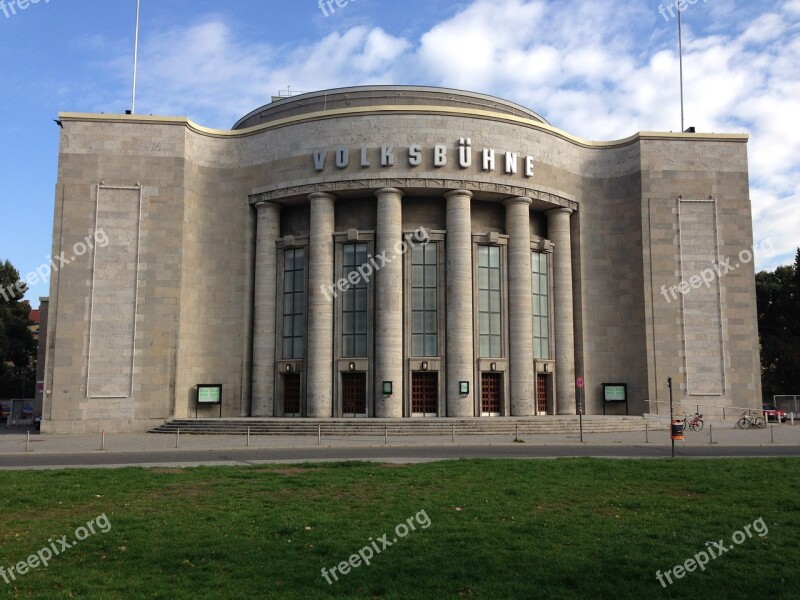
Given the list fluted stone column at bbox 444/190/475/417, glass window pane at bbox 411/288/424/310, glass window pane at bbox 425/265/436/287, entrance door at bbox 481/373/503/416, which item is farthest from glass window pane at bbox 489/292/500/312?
glass window pane at bbox 411/288/424/310

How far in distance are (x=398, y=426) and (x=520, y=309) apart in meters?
12.9

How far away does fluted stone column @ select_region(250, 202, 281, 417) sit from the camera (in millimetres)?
48562

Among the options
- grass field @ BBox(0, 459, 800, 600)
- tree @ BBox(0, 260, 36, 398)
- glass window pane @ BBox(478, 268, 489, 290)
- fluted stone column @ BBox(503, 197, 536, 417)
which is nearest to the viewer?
grass field @ BBox(0, 459, 800, 600)

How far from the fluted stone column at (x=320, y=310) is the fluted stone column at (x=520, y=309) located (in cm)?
1208

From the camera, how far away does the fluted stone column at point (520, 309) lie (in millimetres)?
47656

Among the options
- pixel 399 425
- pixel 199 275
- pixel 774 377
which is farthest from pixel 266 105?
pixel 774 377

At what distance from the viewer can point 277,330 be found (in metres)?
49.8

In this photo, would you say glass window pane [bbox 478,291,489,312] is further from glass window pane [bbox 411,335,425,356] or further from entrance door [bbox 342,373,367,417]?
entrance door [bbox 342,373,367,417]

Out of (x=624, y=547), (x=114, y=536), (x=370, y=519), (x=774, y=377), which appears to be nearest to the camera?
(x=624, y=547)

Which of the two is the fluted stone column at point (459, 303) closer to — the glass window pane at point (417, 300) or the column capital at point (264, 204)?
the glass window pane at point (417, 300)

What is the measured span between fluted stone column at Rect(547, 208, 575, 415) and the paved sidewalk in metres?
9.04

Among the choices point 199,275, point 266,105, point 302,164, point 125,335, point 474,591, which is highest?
point 266,105

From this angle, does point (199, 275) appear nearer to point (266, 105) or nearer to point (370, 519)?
point (266, 105)

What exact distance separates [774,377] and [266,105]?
6236 cm
